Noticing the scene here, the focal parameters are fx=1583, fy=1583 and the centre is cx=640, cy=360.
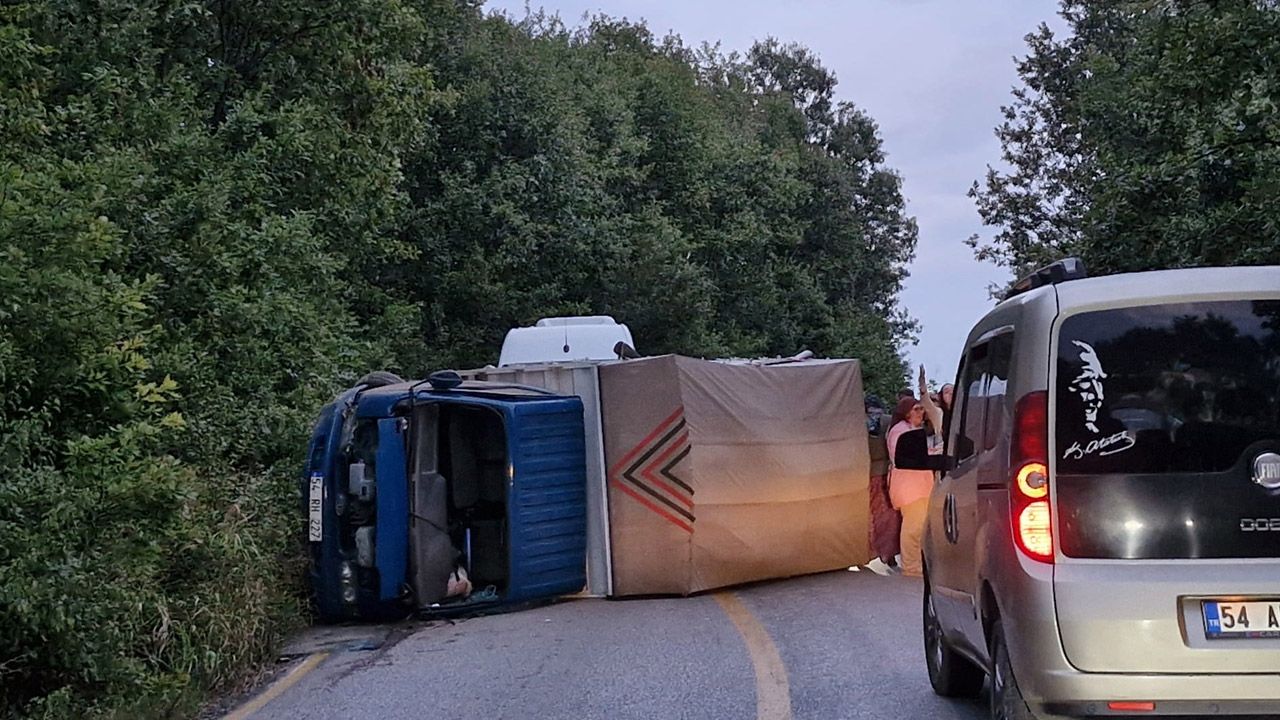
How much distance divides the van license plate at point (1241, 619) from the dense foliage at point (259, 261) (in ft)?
19.1

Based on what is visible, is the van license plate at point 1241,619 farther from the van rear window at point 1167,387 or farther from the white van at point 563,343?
the white van at point 563,343

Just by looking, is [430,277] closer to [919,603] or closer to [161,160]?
[161,160]

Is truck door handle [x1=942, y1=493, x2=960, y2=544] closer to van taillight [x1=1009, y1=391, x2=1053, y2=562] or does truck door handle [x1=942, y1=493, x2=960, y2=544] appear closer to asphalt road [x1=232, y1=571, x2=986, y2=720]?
asphalt road [x1=232, y1=571, x2=986, y2=720]

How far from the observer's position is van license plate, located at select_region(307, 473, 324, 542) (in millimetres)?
13414

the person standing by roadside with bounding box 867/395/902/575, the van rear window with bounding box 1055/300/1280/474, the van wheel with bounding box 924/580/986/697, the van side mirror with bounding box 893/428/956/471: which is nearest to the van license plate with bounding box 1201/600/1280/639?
the van rear window with bounding box 1055/300/1280/474

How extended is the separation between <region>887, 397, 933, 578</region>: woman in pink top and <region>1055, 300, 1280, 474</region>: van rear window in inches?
376

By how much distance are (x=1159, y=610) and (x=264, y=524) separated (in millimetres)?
9092

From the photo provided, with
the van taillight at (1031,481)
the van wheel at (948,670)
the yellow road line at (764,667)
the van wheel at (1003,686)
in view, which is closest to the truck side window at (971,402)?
the van wheel at (1003,686)

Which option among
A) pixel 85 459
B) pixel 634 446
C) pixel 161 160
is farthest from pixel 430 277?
pixel 85 459

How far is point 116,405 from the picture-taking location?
33.3 ft

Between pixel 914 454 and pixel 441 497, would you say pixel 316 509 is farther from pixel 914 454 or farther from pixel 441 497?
pixel 914 454

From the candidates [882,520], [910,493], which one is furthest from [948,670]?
[882,520]

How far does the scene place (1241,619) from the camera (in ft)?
18.4

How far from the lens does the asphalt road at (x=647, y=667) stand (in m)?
8.90
